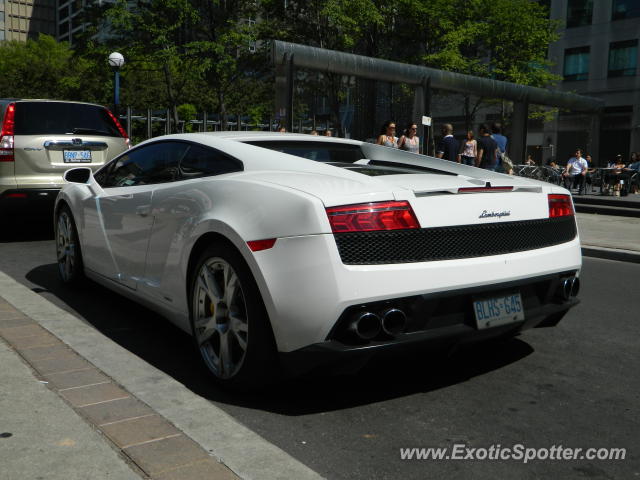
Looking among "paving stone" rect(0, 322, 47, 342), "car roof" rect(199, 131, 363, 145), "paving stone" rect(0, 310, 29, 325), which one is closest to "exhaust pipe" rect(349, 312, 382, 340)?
"car roof" rect(199, 131, 363, 145)

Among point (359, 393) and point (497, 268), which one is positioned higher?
point (497, 268)

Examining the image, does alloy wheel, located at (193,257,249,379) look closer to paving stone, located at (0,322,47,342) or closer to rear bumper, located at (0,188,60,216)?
paving stone, located at (0,322,47,342)

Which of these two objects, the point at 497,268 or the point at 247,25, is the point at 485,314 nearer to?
the point at 497,268

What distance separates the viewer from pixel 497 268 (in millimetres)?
3217

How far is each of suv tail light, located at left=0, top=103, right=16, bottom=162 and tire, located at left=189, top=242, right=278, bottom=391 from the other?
543 centimetres

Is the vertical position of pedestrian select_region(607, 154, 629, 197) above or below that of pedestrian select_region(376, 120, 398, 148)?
below

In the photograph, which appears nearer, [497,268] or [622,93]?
[497,268]

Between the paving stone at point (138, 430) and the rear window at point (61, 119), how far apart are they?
6.34 m

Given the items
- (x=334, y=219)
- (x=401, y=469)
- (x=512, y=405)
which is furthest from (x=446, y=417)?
(x=334, y=219)

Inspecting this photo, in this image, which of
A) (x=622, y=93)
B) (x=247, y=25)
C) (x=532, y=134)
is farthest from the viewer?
(x=532, y=134)

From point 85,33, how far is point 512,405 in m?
24.2

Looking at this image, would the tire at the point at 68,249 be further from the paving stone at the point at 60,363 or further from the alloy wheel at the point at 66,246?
the paving stone at the point at 60,363

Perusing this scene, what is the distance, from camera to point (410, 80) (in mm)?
18625

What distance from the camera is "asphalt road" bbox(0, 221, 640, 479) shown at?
267 centimetres
